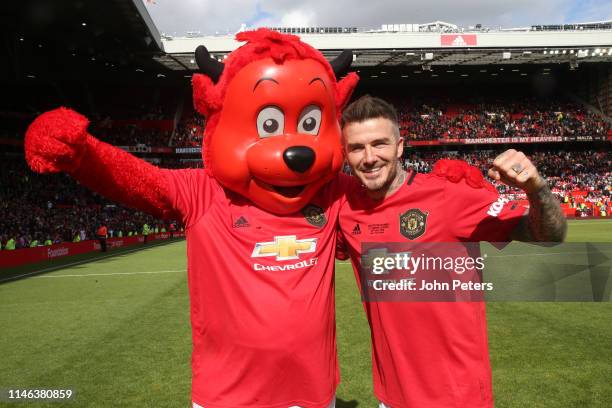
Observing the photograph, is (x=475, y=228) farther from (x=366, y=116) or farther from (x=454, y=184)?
(x=366, y=116)

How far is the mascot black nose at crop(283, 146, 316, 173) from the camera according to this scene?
243cm

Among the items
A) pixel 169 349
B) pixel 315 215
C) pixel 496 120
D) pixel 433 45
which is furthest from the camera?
pixel 496 120

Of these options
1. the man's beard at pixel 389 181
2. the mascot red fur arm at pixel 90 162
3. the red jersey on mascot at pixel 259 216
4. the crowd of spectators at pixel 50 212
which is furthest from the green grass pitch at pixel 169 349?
the crowd of spectators at pixel 50 212

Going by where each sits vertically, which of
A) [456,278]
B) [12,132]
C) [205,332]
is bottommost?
[205,332]

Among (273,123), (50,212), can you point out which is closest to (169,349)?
(273,123)

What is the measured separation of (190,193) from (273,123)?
630 millimetres

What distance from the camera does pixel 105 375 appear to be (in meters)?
5.17

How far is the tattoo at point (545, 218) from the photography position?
2.21m

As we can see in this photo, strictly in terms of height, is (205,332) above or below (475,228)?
below

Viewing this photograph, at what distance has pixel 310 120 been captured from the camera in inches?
104

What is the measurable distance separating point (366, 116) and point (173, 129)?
120 ft

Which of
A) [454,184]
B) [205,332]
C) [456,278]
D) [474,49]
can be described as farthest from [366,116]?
[474,49]

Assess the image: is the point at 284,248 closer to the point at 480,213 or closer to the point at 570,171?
the point at 480,213

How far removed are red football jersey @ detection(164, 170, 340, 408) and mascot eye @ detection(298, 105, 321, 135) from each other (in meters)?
0.46
